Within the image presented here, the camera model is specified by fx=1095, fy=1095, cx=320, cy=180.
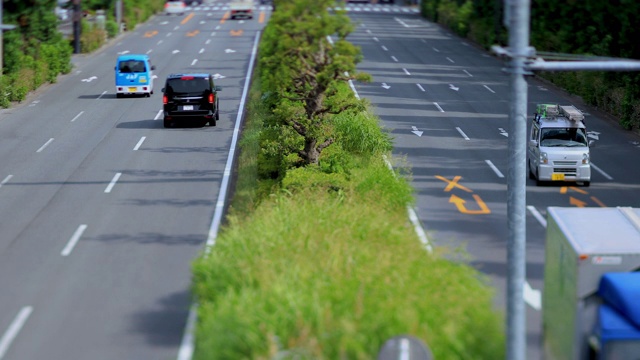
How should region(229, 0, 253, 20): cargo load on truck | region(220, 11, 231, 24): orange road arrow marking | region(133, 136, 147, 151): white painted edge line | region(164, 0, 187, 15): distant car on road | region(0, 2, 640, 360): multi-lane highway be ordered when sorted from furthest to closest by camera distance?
1. region(164, 0, 187, 15): distant car on road
2. region(229, 0, 253, 20): cargo load on truck
3. region(220, 11, 231, 24): orange road arrow marking
4. region(133, 136, 147, 151): white painted edge line
5. region(0, 2, 640, 360): multi-lane highway

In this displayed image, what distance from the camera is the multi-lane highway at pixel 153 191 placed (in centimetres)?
1945

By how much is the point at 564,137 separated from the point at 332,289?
18.3m

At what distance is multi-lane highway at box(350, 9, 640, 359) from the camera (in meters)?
24.6

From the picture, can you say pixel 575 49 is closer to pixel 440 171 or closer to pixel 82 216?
pixel 440 171

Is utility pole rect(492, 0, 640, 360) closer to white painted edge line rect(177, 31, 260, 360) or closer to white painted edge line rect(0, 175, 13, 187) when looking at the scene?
white painted edge line rect(177, 31, 260, 360)

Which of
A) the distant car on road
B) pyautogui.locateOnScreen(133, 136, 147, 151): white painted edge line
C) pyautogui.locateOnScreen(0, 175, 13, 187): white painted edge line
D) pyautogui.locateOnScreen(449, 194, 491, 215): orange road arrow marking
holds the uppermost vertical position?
the distant car on road

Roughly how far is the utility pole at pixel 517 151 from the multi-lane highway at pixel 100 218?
18.7ft

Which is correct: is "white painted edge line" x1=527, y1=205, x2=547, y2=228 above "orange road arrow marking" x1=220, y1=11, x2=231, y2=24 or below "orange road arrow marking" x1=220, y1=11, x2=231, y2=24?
below

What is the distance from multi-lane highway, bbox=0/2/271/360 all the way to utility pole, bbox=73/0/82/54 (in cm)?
1133

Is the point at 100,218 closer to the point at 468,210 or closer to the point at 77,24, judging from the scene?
the point at 468,210

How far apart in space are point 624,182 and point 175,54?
1668 inches

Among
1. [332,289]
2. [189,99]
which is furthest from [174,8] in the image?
[332,289]

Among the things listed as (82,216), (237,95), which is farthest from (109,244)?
(237,95)

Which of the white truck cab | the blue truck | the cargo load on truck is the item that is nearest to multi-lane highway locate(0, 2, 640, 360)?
the white truck cab
